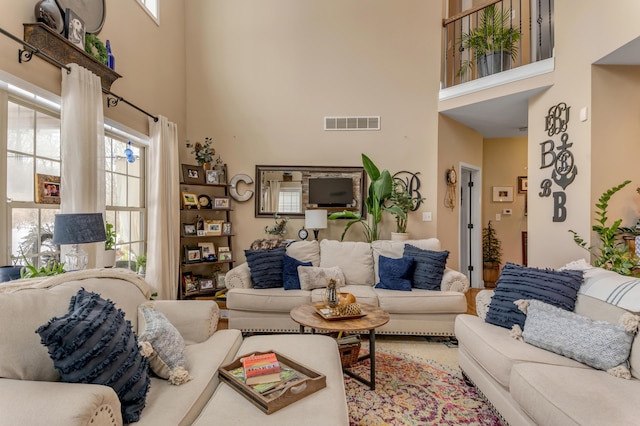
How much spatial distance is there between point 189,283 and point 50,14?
304cm

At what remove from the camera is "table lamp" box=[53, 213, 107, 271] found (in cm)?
197

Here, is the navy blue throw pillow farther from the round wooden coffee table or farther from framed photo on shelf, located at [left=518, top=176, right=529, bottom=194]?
framed photo on shelf, located at [left=518, top=176, right=529, bottom=194]

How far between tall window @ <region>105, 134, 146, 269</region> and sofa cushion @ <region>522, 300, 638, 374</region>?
3671 mm

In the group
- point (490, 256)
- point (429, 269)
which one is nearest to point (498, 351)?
point (429, 269)

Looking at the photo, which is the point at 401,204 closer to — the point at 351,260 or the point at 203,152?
the point at 351,260

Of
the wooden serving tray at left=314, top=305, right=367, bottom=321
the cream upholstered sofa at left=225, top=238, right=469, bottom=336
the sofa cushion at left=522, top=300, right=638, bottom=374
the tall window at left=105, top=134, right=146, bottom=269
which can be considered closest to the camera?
the sofa cushion at left=522, top=300, right=638, bottom=374

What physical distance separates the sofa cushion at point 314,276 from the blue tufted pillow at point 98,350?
207cm

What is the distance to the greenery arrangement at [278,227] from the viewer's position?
4.65 meters

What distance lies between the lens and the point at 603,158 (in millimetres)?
3156

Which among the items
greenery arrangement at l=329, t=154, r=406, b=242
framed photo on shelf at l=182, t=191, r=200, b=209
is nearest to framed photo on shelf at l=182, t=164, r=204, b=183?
framed photo on shelf at l=182, t=191, r=200, b=209

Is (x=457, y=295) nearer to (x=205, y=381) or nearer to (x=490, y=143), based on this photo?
(x=205, y=381)

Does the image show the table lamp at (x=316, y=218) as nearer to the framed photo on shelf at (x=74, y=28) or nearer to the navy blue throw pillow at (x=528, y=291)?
the navy blue throw pillow at (x=528, y=291)

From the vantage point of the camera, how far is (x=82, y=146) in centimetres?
249

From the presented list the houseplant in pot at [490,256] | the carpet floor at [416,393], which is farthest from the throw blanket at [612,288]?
the houseplant in pot at [490,256]
